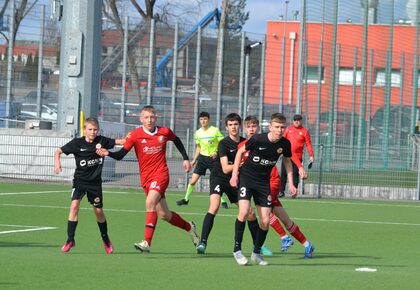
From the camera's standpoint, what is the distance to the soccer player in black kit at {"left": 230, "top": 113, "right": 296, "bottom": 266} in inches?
513

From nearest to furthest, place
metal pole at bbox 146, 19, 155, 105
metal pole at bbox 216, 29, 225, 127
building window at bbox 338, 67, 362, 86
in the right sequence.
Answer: metal pole at bbox 146, 19, 155, 105
metal pole at bbox 216, 29, 225, 127
building window at bbox 338, 67, 362, 86

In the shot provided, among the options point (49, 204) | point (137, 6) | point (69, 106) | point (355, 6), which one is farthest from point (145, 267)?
point (137, 6)

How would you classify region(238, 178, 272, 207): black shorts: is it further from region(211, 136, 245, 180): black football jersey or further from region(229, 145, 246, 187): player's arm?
region(211, 136, 245, 180): black football jersey

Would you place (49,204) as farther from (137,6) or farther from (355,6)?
(137,6)

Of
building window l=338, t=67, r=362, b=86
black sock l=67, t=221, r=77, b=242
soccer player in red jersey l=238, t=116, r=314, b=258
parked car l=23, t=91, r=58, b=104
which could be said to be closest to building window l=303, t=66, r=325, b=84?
building window l=338, t=67, r=362, b=86

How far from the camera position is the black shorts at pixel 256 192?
518 inches

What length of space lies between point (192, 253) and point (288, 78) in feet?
67.1

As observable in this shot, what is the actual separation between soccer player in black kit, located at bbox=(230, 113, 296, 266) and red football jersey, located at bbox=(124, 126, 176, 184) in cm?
134

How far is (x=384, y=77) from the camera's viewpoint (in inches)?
1446

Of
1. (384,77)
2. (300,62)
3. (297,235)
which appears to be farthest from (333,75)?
(297,235)

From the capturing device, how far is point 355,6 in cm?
3556

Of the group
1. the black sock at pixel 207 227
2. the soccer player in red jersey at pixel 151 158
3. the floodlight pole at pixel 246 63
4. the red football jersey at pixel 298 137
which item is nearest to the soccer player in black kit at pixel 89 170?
the soccer player in red jersey at pixel 151 158

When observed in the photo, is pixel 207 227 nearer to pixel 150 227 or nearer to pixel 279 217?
pixel 150 227

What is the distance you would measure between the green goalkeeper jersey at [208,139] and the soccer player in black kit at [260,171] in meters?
8.93
